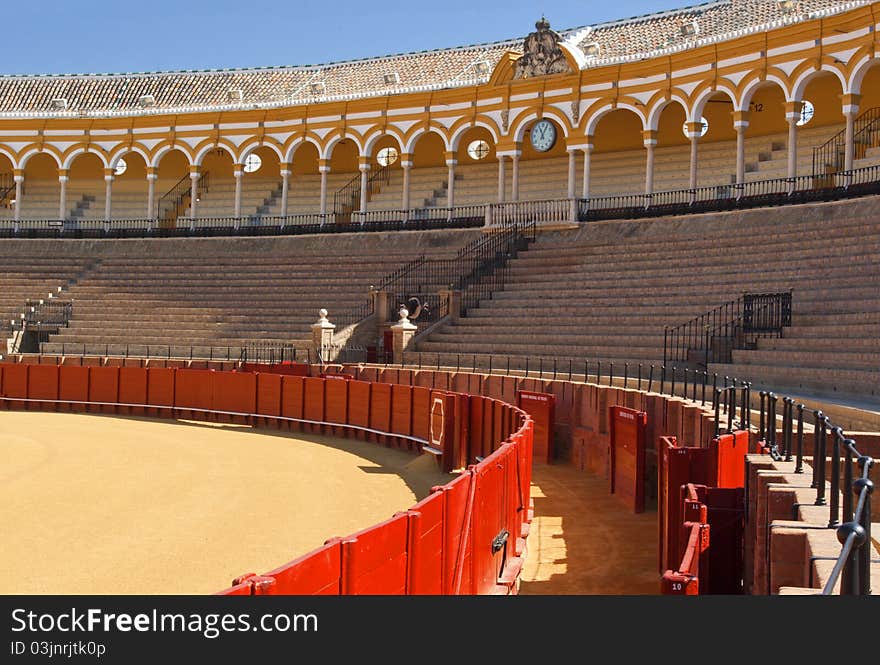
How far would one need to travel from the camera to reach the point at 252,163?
45688 mm

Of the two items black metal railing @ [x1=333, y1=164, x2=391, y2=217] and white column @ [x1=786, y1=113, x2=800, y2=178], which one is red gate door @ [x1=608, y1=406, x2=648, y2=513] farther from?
black metal railing @ [x1=333, y1=164, x2=391, y2=217]

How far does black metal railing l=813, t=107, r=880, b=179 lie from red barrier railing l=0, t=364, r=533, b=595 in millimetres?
16240

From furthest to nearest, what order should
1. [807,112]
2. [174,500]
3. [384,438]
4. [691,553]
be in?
[807,112]
[384,438]
[174,500]
[691,553]

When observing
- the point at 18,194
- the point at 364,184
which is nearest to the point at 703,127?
the point at 364,184

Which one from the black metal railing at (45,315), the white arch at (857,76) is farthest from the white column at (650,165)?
the black metal railing at (45,315)

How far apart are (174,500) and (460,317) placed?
17.0 meters

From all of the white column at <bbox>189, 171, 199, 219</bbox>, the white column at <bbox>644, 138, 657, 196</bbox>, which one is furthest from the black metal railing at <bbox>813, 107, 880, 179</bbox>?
the white column at <bbox>189, 171, 199, 219</bbox>

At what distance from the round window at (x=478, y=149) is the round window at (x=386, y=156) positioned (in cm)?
Result: 332

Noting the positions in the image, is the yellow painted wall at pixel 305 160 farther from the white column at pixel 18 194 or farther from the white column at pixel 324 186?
the white column at pixel 18 194

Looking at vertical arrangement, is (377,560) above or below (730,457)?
below

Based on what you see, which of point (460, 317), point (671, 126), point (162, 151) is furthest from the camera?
point (162, 151)

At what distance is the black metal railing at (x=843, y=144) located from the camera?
3076 centimetres

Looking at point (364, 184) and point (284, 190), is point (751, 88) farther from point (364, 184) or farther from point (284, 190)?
point (284, 190)

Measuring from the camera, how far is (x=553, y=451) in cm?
1819
